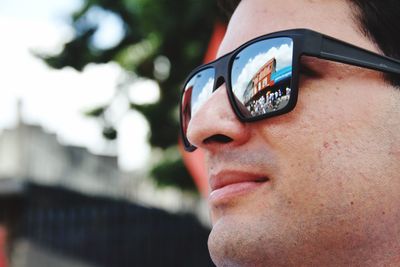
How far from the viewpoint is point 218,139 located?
152 centimetres

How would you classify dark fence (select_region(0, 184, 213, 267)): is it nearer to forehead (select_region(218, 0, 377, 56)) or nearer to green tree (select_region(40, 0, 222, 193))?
green tree (select_region(40, 0, 222, 193))

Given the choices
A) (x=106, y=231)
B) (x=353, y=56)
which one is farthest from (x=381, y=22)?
(x=106, y=231)

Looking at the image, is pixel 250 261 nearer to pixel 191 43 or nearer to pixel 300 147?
pixel 300 147

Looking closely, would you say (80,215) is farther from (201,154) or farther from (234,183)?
(234,183)

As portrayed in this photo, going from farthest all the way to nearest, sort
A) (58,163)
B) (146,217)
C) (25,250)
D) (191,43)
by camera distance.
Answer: (58,163), (146,217), (191,43), (25,250)

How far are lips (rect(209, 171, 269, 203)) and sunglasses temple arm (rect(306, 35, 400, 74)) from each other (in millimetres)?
379

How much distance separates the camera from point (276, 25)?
1576 millimetres

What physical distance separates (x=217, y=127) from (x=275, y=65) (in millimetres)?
244

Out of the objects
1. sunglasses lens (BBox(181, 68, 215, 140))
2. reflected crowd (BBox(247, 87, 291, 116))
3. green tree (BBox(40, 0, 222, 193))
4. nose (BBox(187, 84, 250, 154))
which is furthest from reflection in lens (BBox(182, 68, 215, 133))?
green tree (BBox(40, 0, 222, 193))

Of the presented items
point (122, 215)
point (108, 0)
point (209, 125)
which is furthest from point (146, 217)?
point (209, 125)

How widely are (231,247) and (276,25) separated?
0.67 m

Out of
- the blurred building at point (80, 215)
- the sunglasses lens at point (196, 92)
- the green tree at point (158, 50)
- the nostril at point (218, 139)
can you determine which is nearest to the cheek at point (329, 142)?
the nostril at point (218, 139)

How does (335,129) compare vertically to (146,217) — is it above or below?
above

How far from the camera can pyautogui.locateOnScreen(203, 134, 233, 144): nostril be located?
1.50 meters
